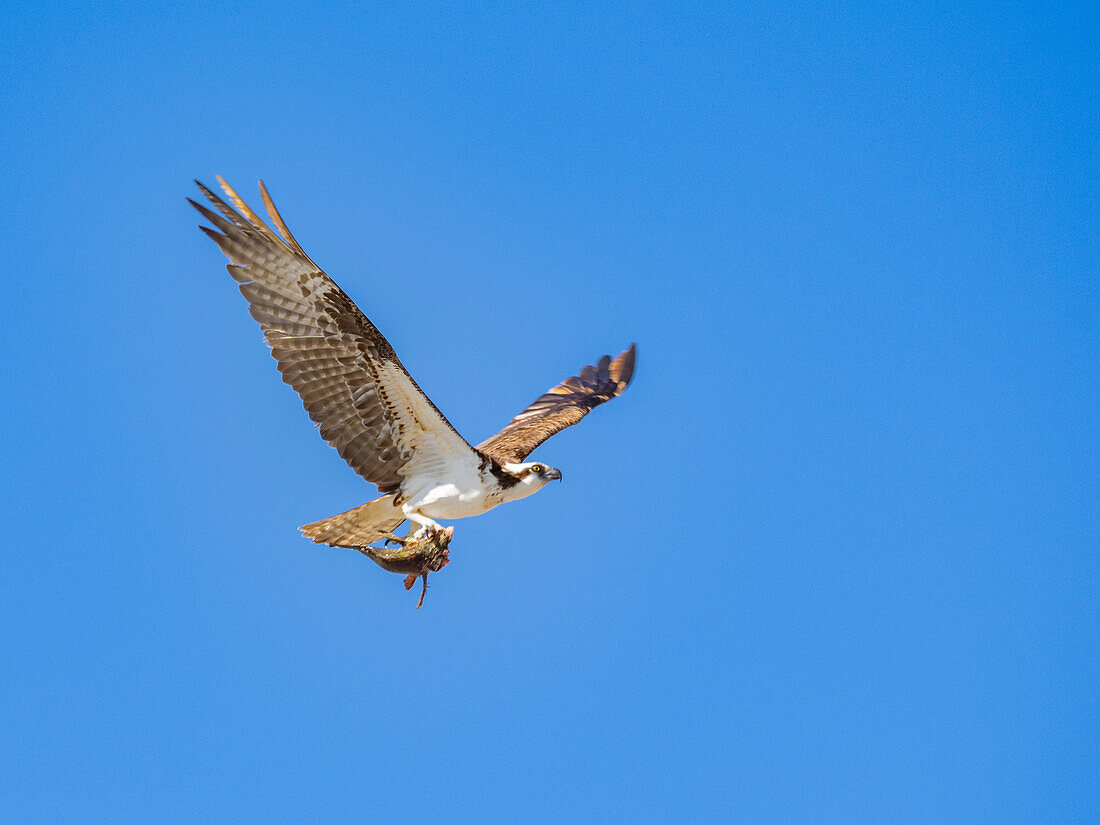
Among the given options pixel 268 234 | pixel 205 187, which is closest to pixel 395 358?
pixel 268 234

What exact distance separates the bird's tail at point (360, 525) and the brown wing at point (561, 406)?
4.43ft

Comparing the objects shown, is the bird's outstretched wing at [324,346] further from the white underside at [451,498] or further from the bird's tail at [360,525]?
the bird's tail at [360,525]

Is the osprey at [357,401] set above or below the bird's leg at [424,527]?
above

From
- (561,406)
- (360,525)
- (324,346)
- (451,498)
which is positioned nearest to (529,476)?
(451,498)

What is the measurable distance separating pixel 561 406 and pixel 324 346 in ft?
16.0

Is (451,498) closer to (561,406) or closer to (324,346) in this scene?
(324,346)

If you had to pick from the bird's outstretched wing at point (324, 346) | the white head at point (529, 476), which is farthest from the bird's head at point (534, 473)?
the bird's outstretched wing at point (324, 346)

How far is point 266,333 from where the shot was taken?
7746mm

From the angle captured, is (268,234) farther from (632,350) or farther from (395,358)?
(632,350)

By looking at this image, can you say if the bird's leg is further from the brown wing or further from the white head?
the brown wing

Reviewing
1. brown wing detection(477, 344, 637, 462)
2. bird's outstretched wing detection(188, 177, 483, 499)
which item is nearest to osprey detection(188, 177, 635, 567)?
bird's outstretched wing detection(188, 177, 483, 499)

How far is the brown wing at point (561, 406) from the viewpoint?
10.5 meters

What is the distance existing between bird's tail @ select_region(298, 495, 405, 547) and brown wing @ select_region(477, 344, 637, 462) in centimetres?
135

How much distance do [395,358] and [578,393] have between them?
5.18 m
